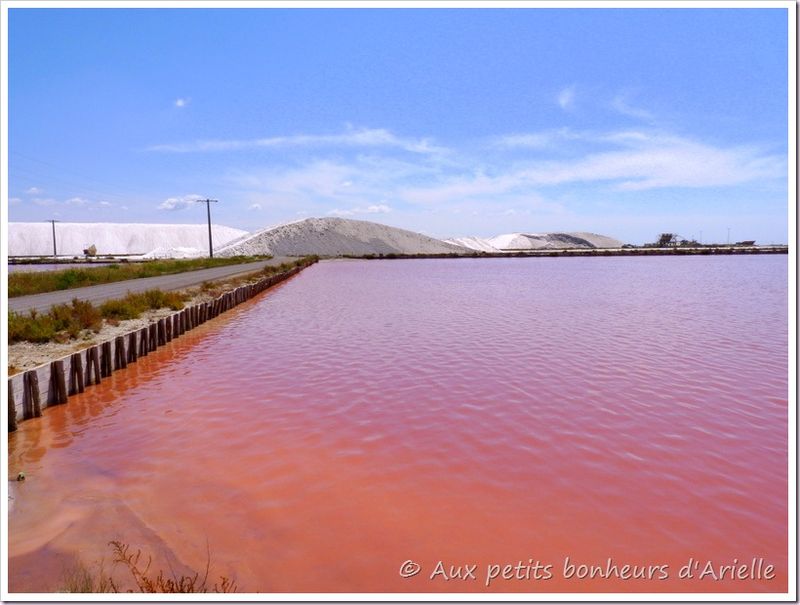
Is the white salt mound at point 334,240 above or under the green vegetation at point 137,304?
above

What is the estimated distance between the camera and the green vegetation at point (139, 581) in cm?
430

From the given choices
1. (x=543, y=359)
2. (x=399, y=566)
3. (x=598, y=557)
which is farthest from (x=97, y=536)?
(x=543, y=359)

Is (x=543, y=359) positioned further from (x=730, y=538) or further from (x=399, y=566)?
(x=399, y=566)

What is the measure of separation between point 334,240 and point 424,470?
12167 cm

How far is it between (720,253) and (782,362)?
103 m

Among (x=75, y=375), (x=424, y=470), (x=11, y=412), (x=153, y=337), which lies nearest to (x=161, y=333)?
(x=153, y=337)

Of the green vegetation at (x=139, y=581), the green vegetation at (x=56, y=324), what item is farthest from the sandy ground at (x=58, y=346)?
the green vegetation at (x=139, y=581)

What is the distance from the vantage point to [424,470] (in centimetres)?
666

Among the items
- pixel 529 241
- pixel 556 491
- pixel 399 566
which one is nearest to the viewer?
pixel 399 566

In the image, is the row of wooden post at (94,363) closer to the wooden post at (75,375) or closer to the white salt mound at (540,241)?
the wooden post at (75,375)

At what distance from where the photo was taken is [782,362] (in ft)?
39.8

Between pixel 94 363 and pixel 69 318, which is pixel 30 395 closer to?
pixel 94 363

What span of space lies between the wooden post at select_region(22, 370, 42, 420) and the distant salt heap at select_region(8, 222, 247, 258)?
6209 inches

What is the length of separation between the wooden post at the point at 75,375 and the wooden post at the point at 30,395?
1374 millimetres
